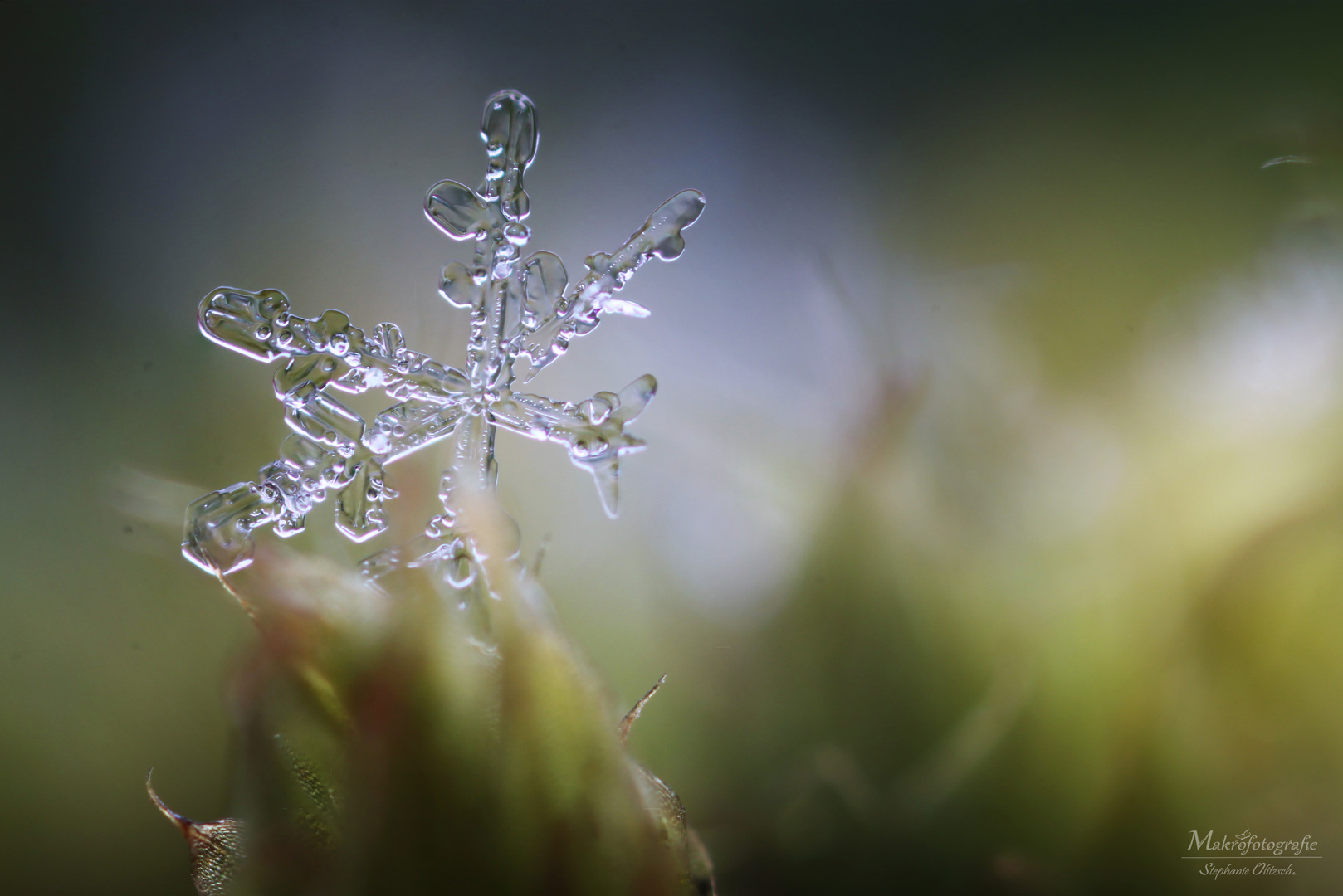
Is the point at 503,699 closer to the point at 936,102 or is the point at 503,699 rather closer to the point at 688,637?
the point at 688,637

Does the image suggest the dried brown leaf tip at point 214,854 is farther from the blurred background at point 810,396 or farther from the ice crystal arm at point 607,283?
the ice crystal arm at point 607,283

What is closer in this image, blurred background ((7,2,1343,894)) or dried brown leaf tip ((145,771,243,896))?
dried brown leaf tip ((145,771,243,896))

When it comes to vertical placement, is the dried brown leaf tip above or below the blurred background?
below

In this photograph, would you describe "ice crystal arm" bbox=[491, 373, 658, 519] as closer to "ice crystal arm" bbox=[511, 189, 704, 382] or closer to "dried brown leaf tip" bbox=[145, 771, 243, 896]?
"ice crystal arm" bbox=[511, 189, 704, 382]

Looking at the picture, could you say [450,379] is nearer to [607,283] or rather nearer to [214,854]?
[607,283]

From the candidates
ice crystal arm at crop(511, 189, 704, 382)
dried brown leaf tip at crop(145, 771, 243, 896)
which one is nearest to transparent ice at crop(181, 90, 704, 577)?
ice crystal arm at crop(511, 189, 704, 382)

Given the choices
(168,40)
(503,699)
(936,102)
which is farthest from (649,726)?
(168,40)

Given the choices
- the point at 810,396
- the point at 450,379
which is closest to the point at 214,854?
the point at 450,379
